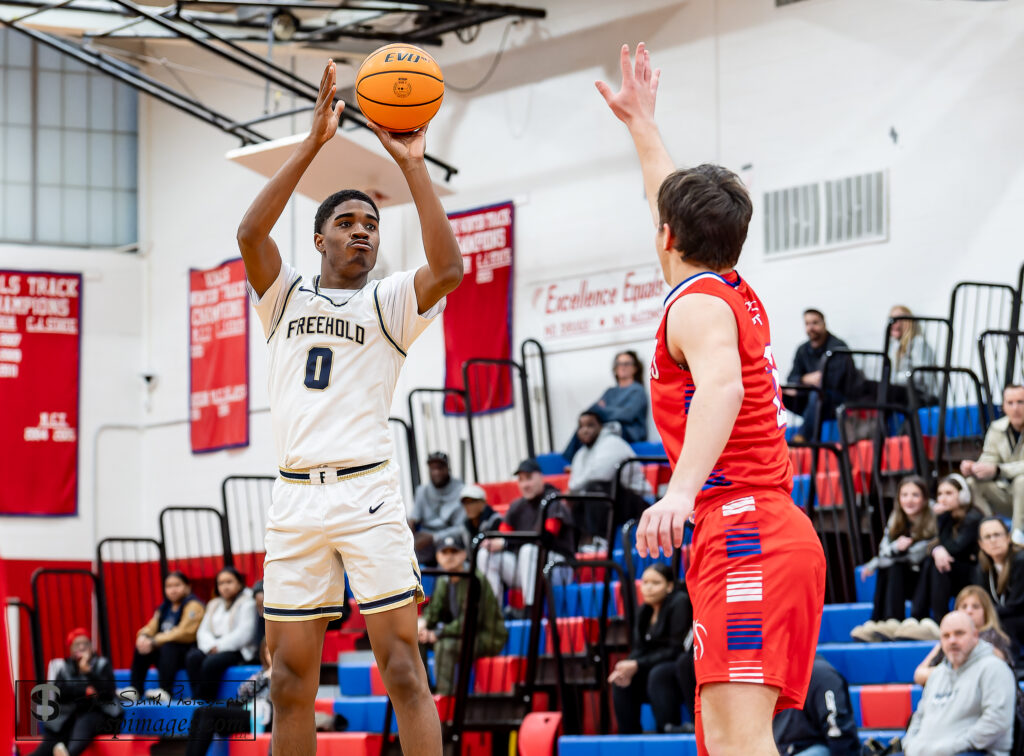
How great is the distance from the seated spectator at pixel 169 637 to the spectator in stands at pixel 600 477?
3555 mm

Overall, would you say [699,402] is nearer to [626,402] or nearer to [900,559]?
[900,559]

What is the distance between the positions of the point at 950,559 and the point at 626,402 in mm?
5144

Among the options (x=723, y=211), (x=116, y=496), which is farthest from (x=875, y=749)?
(x=116, y=496)

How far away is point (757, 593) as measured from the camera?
338 cm

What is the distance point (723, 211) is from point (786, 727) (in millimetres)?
4616

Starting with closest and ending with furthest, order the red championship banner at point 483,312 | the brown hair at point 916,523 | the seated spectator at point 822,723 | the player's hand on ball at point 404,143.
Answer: the player's hand on ball at point 404,143, the seated spectator at point 822,723, the brown hair at point 916,523, the red championship banner at point 483,312

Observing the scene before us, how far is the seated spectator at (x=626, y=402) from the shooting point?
524 inches

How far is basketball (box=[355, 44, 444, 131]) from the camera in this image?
4.66 meters

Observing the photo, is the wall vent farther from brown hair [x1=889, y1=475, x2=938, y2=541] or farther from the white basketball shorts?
the white basketball shorts

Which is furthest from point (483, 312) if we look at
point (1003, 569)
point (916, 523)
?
point (1003, 569)

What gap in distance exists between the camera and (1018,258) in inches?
470

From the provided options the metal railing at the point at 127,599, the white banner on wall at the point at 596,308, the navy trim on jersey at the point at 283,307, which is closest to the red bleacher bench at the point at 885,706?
the navy trim on jersey at the point at 283,307

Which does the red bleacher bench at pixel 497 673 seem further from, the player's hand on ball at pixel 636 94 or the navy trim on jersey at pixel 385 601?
the player's hand on ball at pixel 636 94

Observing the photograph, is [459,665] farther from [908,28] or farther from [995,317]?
[908,28]
